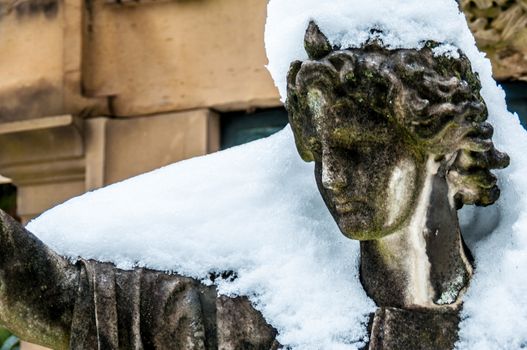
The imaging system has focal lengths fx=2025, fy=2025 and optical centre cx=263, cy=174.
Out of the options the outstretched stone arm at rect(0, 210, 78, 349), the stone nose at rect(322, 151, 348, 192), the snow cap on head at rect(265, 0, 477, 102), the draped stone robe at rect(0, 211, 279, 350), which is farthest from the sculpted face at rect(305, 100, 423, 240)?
the outstretched stone arm at rect(0, 210, 78, 349)

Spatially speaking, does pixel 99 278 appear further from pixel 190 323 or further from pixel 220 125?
pixel 220 125

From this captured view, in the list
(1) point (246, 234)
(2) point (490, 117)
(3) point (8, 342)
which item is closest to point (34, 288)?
(1) point (246, 234)

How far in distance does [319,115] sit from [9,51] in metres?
2.03

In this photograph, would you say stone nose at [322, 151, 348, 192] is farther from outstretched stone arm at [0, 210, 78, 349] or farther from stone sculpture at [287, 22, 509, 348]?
outstretched stone arm at [0, 210, 78, 349]

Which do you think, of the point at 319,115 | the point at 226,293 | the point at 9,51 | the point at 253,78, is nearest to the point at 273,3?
the point at 319,115

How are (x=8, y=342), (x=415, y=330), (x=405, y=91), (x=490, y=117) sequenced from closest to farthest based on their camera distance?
(x=405, y=91) < (x=415, y=330) < (x=490, y=117) < (x=8, y=342)

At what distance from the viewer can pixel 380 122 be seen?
122 inches

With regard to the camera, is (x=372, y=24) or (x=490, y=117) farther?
(x=490, y=117)

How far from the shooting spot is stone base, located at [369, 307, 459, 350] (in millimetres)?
3184

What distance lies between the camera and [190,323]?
329cm

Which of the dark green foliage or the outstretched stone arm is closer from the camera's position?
the outstretched stone arm

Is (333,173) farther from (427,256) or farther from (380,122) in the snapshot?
(427,256)

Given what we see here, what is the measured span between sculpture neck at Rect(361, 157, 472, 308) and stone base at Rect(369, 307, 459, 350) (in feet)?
0.06

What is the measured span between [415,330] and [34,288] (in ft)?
1.98
